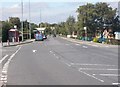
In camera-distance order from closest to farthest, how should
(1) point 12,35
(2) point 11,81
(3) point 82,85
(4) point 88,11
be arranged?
1. (3) point 82,85
2. (2) point 11,81
3. (1) point 12,35
4. (4) point 88,11

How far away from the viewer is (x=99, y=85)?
46.1 ft

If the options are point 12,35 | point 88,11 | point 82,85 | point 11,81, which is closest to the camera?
point 82,85

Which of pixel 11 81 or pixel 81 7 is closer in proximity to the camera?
pixel 11 81

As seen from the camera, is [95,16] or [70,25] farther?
[70,25]

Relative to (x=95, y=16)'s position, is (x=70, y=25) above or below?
below

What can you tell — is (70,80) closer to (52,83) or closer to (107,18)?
(52,83)

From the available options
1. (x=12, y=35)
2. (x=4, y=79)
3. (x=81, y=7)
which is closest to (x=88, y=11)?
(x=81, y=7)

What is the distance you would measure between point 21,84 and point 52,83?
1.14 metres

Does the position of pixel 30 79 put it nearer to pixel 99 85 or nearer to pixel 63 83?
pixel 63 83

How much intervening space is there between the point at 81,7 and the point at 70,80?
106766 mm

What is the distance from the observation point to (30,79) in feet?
52.1

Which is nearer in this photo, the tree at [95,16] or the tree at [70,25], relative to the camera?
the tree at [95,16]

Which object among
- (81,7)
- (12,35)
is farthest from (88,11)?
(12,35)

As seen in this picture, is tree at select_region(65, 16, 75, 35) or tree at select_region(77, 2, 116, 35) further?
tree at select_region(65, 16, 75, 35)
